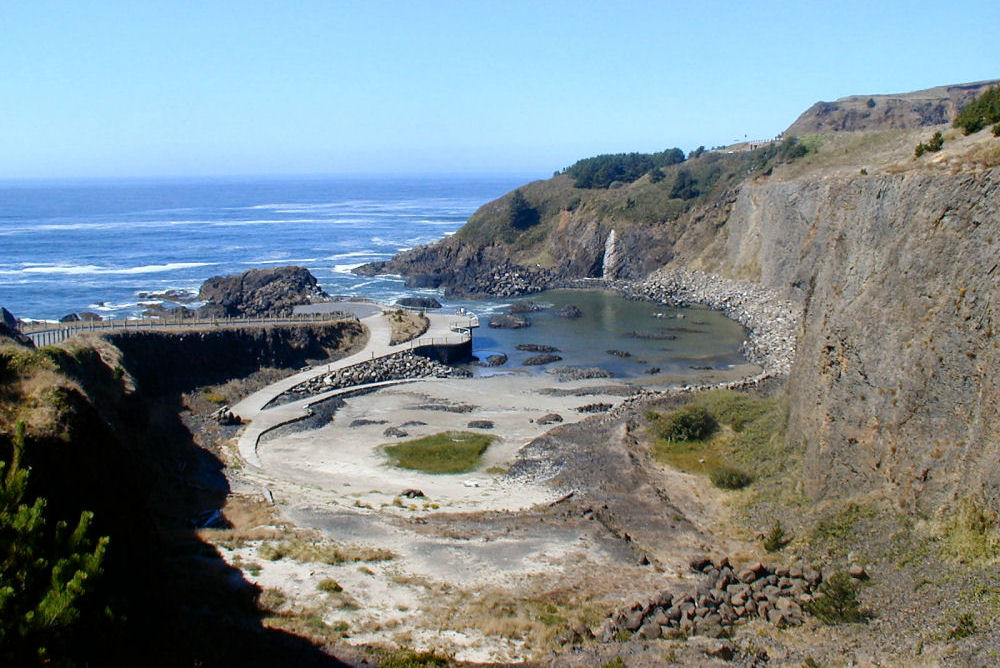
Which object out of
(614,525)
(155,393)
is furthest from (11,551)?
(155,393)

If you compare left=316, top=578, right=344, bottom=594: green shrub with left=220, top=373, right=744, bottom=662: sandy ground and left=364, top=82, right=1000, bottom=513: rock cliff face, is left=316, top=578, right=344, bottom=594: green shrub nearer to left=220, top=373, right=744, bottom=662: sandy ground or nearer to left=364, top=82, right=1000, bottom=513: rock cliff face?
left=220, top=373, right=744, bottom=662: sandy ground

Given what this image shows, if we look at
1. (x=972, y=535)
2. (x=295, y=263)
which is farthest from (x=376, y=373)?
(x=295, y=263)

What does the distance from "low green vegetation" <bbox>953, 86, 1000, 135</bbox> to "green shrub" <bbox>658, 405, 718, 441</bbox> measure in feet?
52.1

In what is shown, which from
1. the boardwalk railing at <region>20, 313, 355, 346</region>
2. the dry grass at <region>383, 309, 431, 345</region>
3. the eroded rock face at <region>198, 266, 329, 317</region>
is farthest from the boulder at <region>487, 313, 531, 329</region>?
the eroded rock face at <region>198, 266, 329, 317</region>

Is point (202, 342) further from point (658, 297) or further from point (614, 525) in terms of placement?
point (658, 297)

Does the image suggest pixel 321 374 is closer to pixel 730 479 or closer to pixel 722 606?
pixel 730 479

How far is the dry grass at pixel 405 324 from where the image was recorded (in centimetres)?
5619

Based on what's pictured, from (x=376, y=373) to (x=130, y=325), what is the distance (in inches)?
606

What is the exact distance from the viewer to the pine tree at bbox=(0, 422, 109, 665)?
34.1 feet

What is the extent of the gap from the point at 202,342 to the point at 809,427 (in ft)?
114

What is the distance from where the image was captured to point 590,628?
19359 mm

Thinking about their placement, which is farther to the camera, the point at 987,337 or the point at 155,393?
the point at 155,393

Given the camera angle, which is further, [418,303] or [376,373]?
[418,303]

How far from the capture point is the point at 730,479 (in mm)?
29547
